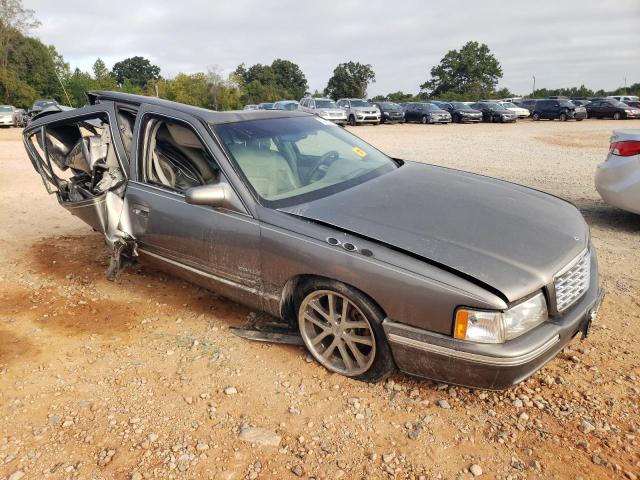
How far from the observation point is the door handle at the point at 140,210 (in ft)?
12.2

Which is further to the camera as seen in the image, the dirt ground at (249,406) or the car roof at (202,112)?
the car roof at (202,112)

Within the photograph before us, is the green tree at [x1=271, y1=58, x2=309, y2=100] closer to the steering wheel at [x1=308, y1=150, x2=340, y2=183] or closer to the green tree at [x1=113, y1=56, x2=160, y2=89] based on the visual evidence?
the green tree at [x1=113, y1=56, x2=160, y2=89]

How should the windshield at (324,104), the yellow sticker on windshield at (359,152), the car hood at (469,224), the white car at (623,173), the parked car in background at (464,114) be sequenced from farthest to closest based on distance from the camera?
1. the parked car in background at (464,114)
2. the windshield at (324,104)
3. the white car at (623,173)
4. the yellow sticker on windshield at (359,152)
5. the car hood at (469,224)

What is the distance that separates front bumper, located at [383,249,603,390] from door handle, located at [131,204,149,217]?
6.99 feet

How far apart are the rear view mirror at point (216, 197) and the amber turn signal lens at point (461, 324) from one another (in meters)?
1.49

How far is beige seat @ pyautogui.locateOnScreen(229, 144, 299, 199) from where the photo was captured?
10.5 feet

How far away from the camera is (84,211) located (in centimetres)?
413

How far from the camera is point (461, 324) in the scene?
2369 millimetres

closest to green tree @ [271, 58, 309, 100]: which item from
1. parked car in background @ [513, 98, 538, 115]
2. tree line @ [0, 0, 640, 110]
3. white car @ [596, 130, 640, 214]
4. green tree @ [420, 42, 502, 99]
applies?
tree line @ [0, 0, 640, 110]

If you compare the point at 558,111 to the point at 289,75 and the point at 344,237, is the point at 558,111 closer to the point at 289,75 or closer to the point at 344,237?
the point at 344,237

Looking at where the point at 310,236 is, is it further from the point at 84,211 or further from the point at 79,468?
the point at 84,211

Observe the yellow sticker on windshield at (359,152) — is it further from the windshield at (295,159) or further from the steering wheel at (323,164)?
the steering wheel at (323,164)

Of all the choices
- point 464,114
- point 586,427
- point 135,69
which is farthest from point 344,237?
point 135,69

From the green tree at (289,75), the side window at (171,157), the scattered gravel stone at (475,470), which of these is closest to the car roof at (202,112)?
the side window at (171,157)
